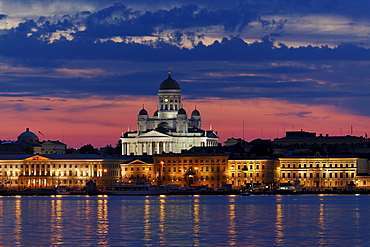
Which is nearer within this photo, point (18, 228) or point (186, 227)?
point (18, 228)

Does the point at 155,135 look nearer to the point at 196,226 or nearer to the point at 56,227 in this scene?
the point at 196,226

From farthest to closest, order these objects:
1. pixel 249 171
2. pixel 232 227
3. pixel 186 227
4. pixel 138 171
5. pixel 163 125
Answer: pixel 163 125
pixel 138 171
pixel 249 171
pixel 186 227
pixel 232 227

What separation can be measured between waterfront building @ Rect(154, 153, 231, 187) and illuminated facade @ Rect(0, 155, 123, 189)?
9372 millimetres

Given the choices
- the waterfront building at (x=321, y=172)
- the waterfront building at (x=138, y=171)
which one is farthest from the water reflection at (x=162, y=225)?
the waterfront building at (x=321, y=172)

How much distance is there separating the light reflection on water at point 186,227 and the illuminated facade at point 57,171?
82.3m

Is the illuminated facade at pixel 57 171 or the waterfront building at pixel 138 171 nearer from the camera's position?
the waterfront building at pixel 138 171

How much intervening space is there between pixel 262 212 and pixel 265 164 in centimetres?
8060

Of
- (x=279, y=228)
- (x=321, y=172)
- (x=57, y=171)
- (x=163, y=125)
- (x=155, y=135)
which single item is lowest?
(x=279, y=228)

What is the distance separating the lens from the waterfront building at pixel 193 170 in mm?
165750

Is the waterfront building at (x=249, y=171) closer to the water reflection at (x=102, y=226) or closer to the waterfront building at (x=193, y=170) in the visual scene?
the waterfront building at (x=193, y=170)

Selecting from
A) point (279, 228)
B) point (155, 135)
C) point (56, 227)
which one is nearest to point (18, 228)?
point (56, 227)

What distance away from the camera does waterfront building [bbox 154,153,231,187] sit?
165750mm

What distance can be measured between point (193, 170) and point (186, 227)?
99.8 m

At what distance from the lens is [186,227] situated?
2645 inches
